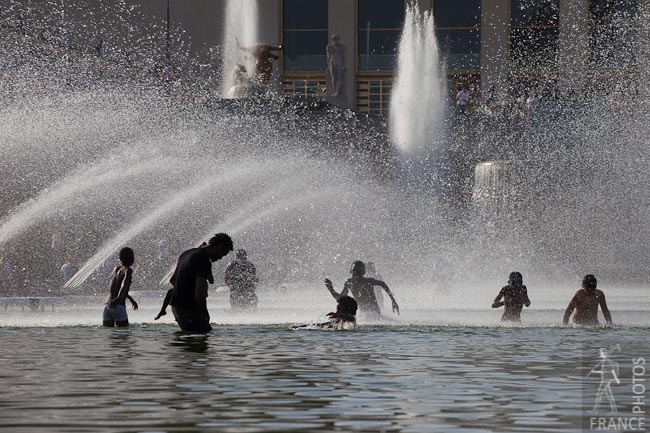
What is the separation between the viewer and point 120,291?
17.3 metres

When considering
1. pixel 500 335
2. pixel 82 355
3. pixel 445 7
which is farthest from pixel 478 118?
pixel 82 355

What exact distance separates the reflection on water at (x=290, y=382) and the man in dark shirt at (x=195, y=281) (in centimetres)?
30

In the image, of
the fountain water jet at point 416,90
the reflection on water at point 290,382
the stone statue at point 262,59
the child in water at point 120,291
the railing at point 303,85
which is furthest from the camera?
the railing at point 303,85

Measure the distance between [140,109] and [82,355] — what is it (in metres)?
35.1

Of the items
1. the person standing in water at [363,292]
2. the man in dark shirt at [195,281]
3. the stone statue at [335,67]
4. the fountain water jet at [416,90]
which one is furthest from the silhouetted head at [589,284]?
the stone statue at [335,67]

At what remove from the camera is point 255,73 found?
5344 centimetres

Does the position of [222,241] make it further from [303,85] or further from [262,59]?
[303,85]

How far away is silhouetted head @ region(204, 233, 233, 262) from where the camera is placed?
14766mm

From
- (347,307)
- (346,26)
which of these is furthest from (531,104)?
(347,307)

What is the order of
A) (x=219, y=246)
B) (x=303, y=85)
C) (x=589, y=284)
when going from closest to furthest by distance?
(x=219, y=246), (x=589, y=284), (x=303, y=85)

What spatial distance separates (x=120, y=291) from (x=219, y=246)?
301 centimetres

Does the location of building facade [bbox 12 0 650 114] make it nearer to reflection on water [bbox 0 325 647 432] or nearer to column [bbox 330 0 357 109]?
column [bbox 330 0 357 109]

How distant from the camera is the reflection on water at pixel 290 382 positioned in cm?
836

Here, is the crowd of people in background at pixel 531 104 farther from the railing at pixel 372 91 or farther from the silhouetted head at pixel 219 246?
the silhouetted head at pixel 219 246
